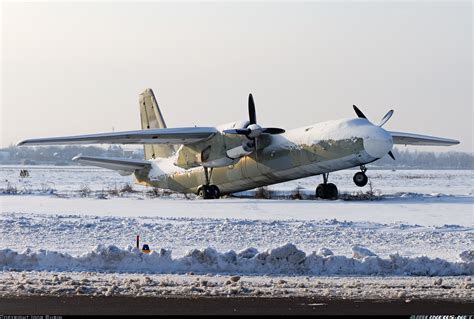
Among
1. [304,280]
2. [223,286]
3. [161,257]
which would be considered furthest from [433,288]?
[161,257]

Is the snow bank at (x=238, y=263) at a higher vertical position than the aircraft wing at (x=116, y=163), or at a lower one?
lower

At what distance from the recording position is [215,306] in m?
9.69

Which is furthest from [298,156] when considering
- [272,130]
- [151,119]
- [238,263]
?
[238,263]

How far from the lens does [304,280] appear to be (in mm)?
12047

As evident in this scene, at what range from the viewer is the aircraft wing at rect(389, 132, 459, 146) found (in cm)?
3706

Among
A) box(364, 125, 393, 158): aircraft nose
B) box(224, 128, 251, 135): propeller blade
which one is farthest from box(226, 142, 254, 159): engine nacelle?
box(364, 125, 393, 158): aircraft nose

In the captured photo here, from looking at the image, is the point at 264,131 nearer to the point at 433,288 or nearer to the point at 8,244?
the point at 8,244

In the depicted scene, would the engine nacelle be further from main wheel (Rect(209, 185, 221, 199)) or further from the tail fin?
the tail fin

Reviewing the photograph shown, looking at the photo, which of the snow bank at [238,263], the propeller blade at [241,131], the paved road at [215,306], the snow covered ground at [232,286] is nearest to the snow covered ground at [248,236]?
the snow bank at [238,263]

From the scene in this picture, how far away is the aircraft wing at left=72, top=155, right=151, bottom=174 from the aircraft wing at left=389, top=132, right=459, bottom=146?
12.1 m

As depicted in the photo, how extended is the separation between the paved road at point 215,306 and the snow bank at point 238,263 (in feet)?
8.79

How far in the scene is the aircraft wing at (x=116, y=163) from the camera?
38844 millimetres

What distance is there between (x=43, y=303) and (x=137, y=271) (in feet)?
10.7

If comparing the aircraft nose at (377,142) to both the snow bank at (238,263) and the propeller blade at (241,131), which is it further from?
the snow bank at (238,263)
